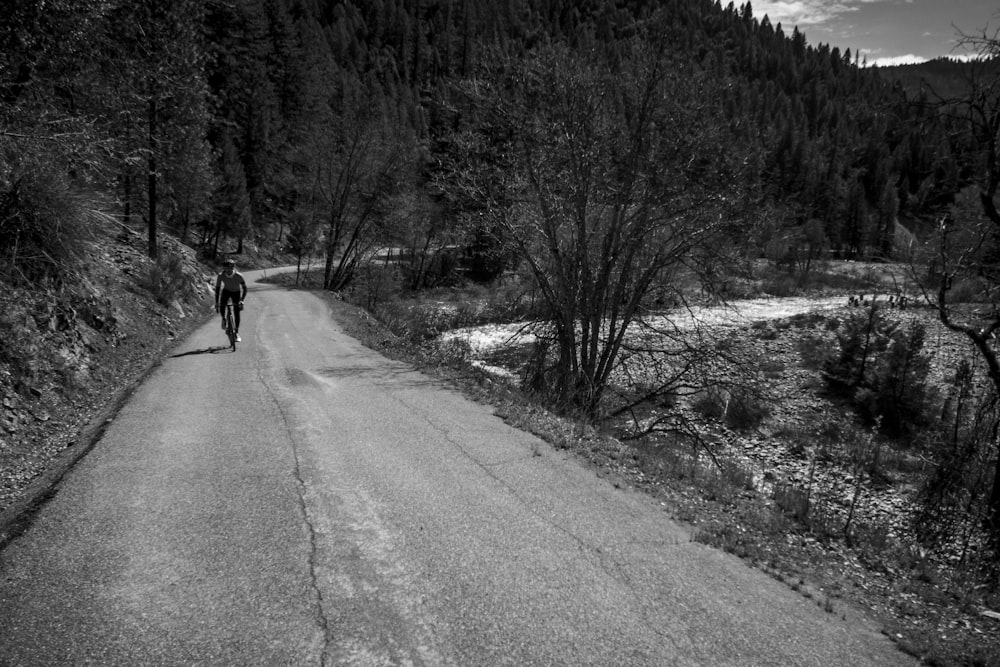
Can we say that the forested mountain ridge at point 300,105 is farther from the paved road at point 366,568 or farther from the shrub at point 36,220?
the paved road at point 366,568

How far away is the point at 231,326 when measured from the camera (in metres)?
11.4

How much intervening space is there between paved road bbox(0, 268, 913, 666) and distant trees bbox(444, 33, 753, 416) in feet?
20.5

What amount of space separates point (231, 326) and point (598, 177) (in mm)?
8704

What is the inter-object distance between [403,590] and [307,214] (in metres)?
40.5

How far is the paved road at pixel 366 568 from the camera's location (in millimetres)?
3041

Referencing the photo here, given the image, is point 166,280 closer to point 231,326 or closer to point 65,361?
point 231,326

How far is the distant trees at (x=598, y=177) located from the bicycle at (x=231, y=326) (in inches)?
233

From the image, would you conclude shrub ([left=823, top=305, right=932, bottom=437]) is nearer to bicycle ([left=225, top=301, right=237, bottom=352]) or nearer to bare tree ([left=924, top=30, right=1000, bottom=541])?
bare tree ([left=924, top=30, right=1000, bottom=541])

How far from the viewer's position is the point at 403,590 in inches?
139

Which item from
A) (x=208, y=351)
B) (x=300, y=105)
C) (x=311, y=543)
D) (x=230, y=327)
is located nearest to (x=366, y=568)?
(x=311, y=543)

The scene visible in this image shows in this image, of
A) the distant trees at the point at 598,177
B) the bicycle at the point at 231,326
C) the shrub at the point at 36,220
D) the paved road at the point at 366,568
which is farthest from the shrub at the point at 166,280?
the paved road at the point at 366,568

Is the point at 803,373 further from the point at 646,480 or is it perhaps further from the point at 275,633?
the point at 275,633

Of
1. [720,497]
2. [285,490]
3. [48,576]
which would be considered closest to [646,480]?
[720,497]

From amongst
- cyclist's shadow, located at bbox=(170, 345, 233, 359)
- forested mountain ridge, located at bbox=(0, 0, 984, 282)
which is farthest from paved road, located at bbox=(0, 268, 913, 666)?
forested mountain ridge, located at bbox=(0, 0, 984, 282)
